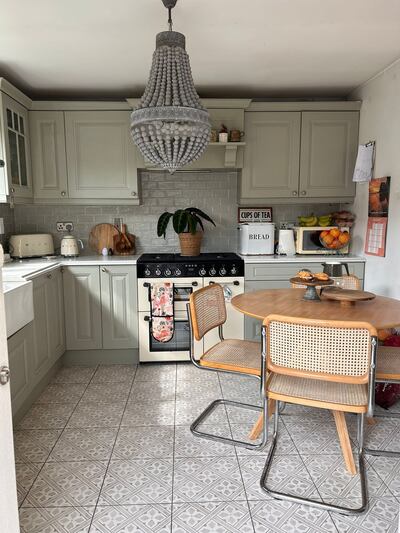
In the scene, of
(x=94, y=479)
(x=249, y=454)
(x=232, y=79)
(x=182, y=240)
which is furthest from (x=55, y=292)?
(x=232, y=79)

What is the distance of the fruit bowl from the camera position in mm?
3383

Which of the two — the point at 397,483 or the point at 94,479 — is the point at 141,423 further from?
the point at 397,483

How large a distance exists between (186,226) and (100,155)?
0.98 metres

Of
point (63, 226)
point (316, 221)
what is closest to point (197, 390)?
point (316, 221)

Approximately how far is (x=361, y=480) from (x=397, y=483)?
0.60 feet

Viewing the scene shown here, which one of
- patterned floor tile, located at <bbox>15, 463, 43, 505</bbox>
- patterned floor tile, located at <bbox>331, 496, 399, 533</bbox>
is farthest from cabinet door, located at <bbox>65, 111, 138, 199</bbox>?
patterned floor tile, located at <bbox>331, 496, 399, 533</bbox>

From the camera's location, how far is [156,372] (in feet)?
10.5

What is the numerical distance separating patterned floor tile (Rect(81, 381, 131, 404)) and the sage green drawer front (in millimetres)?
1329

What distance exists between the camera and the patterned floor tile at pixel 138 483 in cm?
174

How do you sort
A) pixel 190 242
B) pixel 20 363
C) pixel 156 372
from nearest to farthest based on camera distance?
1. pixel 20 363
2. pixel 156 372
3. pixel 190 242

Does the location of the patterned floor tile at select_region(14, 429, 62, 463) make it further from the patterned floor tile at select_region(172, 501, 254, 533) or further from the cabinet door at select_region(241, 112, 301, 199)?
the cabinet door at select_region(241, 112, 301, 199)

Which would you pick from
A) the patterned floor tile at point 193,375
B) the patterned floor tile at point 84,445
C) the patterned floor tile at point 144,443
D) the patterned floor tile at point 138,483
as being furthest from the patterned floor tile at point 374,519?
the patterned floor tile at point 193,375

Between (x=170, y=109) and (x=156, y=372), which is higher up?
(x=170, y=109)

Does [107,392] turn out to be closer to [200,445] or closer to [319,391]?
[200,445]
